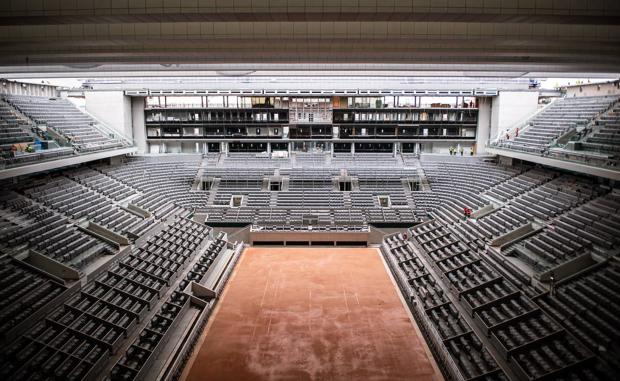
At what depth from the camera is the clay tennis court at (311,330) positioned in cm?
1414

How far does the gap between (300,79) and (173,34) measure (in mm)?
21105

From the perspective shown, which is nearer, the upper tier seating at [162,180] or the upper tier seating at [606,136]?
the upper tier seating at [606,136]

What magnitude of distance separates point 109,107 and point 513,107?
32993 millimetres

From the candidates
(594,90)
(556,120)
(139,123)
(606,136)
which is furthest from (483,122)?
(139,123)

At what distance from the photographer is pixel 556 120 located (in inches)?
1213

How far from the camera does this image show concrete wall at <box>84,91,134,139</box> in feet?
117

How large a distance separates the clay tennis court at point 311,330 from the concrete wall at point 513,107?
1932 centimetres

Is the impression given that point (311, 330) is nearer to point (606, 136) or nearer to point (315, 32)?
point (315, 32)

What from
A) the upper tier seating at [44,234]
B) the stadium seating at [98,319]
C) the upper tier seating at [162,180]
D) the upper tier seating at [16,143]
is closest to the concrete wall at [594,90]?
the stadium seating at [98,319]

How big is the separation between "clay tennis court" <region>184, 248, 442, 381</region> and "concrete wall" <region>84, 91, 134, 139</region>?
19.6 metres

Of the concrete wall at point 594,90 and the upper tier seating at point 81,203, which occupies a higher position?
the concrete wall at point 594,90

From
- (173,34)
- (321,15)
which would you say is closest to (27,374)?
(173,34)

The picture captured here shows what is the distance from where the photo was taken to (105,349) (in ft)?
45.9

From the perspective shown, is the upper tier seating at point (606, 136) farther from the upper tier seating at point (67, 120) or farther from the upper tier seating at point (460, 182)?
the upper tier seating at point (67, 120)
